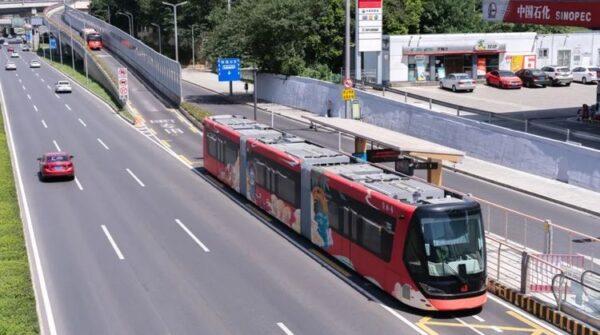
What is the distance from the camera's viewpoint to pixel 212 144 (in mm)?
37375

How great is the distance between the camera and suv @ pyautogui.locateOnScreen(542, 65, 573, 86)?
71375mm

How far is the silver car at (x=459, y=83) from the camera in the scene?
67.8 metres

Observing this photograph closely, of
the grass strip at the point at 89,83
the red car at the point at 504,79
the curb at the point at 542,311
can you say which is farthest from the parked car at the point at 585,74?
the curb at the point at 542,311

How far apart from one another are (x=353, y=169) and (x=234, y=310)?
6495 millimetres

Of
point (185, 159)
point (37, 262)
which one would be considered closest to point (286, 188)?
point (37, 262)

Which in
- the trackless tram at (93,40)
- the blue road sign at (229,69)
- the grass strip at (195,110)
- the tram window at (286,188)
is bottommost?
the grass strip at (195,110)

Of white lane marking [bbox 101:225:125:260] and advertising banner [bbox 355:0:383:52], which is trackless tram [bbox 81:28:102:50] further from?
white lane marking [bbox 101:225:125:260]

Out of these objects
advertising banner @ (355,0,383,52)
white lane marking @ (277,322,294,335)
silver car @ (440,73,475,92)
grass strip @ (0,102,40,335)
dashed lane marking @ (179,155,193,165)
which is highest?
advertising banner @ (355,0,383,52)

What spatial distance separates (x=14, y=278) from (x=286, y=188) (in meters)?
9.75

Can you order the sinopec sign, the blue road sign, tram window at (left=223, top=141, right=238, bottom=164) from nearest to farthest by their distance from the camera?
1. tram window at (left=223, top=141, right=238, bottom=164)
2. the sinopec sign
3. the blue road sign

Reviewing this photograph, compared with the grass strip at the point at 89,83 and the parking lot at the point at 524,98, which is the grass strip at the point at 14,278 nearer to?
the grass strip at the point at 89,83

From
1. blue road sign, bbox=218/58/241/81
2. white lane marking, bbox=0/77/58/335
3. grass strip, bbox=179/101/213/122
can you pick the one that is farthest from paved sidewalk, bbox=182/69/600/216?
blue road sign, bbox=218/58/241/81

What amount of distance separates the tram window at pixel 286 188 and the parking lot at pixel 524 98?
3131 centimetres

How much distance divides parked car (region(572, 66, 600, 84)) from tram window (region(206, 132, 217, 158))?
46.5 m
